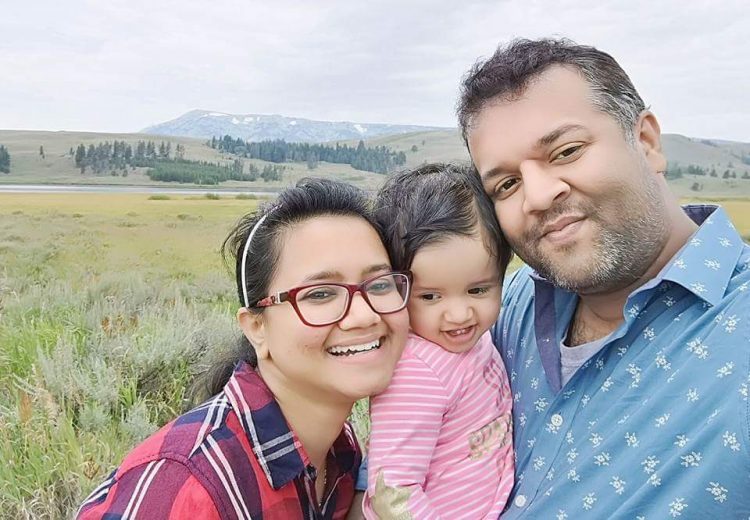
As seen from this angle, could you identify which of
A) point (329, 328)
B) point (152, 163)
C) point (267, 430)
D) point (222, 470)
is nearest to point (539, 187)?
point (329, 328)

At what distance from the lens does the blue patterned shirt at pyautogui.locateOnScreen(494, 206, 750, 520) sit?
146cm

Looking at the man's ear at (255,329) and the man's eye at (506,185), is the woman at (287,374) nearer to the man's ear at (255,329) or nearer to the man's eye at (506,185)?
the man's ear at (255,329)

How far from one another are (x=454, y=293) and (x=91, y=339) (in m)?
4.70

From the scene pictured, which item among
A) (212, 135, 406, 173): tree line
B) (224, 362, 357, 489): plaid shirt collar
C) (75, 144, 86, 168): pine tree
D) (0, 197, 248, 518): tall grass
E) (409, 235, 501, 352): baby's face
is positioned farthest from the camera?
(212, 135, 406, 173): tree line

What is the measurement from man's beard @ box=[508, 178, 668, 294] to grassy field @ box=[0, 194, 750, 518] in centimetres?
129

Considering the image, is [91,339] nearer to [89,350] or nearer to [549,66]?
[89,350]

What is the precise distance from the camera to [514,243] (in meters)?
2.21

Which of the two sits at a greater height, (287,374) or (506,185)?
(506,185)

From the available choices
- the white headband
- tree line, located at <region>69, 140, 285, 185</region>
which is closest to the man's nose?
the white headband

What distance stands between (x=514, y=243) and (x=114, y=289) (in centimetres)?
737

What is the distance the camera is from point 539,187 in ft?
6.79

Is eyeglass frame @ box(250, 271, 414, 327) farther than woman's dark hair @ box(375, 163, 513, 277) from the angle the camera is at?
No

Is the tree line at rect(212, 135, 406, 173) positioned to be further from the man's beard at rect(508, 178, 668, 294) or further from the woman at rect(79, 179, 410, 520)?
the man's beard at rect(508, 178, 668, 294)

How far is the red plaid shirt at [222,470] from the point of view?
1579mm
